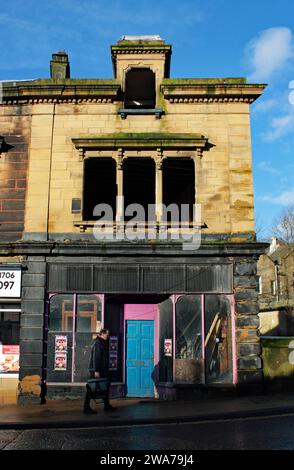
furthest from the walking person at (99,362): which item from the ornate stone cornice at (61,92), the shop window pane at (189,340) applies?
the ornate stone cornice at (61,92)

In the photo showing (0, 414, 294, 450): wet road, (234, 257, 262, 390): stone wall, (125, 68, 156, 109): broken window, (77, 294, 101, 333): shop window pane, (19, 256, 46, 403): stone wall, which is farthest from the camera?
(125, 68, 156, 109): broken window

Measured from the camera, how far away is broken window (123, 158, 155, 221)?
15453mm

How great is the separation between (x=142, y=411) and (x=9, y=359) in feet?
15.0

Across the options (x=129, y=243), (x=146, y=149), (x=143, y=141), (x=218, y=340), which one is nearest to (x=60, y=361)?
(x=129, y=243)

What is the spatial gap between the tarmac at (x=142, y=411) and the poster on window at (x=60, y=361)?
0.91 metres

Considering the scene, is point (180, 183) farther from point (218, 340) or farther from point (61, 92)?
point (218, 340)

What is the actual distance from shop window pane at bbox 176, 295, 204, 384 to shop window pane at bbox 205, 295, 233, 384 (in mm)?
221

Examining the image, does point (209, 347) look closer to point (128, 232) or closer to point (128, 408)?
point (128, 408)

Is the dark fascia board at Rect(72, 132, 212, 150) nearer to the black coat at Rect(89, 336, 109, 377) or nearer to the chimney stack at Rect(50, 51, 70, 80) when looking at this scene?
the chimney stack at Rect(50, 51, 70, 80)

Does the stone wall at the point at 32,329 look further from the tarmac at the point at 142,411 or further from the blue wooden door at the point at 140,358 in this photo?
the blue wooden door at the point at 140,358

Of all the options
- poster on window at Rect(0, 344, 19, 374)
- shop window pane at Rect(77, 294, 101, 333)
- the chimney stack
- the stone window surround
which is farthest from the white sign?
the chimney stack

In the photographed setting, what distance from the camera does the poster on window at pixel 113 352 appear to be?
46.3 feet

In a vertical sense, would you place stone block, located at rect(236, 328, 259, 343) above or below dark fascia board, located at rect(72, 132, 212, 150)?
below
